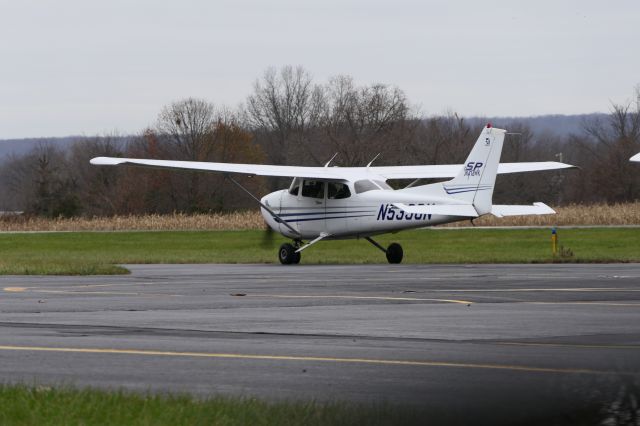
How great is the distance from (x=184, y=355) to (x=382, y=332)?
2.87m

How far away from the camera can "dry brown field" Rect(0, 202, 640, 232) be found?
58781mm

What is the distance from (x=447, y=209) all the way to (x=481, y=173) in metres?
1.29

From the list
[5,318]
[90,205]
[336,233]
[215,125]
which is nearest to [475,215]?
[336,233]

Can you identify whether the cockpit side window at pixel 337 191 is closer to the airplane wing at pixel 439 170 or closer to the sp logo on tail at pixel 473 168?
the airplane wing at pixel 439 170

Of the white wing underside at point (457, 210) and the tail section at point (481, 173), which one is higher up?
the tail section at point (481, 173)

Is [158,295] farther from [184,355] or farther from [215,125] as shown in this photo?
[215,125]

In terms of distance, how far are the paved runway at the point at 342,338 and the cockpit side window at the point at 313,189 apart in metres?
11.7

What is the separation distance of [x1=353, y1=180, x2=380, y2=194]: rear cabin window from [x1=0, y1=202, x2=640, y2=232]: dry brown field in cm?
2502

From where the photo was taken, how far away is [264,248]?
149 ft

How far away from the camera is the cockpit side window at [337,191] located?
114ft

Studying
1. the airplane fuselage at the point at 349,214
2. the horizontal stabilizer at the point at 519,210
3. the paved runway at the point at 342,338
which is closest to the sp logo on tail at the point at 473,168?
the airplane fuselage at the point at 349,214

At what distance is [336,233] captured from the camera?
35.2m

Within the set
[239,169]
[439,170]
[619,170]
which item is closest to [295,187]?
[239,169]

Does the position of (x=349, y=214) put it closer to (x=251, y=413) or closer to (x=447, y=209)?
(x=447, y=209)
